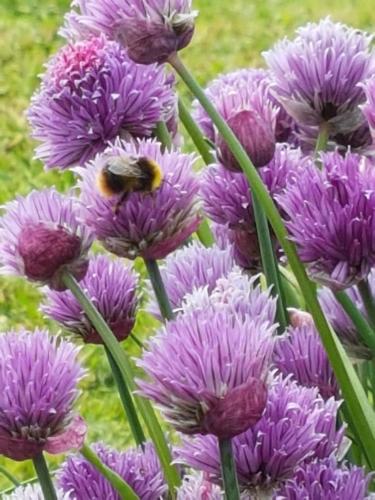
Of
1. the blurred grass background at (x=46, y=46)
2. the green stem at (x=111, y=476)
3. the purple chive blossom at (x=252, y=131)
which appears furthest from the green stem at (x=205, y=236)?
the blurred grass background at (x=46, y=46)

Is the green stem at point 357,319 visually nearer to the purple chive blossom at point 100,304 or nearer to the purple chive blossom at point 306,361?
the purple chive blossom at point 306,361

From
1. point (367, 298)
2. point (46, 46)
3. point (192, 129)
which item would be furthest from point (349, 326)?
point (46, 46)

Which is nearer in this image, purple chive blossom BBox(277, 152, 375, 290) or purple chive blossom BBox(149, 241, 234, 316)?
purple chive blossom BBox(277, 152, 375, 290)

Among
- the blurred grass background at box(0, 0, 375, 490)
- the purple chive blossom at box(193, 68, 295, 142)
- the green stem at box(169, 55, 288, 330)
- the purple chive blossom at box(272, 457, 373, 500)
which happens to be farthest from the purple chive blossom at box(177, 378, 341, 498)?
the blurred grass background at box(0, 0, 375, 490)

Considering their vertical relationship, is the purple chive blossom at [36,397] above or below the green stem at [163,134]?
below

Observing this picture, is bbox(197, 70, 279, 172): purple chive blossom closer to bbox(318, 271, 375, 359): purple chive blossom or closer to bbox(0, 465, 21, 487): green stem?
bbox(318, 271, 375, 359): purple chive blossom

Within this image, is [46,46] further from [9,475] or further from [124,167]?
[124,167]
